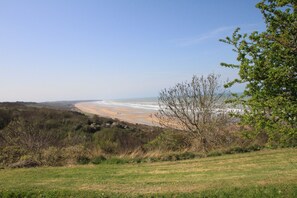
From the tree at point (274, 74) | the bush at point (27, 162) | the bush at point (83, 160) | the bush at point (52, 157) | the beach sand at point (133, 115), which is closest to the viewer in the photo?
the tree at point (274, 74)

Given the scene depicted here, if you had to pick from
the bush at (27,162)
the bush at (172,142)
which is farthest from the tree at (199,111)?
the bush at (27,162)

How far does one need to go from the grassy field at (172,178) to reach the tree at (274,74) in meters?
1.43

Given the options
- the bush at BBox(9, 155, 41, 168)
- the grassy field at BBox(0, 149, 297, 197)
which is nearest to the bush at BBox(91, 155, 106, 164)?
the grassy field at BBox(0, 149, 297, 197)

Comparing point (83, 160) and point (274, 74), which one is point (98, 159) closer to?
point (83, 160)

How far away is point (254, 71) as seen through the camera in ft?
25.3

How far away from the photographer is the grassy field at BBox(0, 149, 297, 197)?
325 inches

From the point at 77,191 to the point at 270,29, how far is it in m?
6.62

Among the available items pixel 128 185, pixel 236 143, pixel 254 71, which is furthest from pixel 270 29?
pixel 236 143

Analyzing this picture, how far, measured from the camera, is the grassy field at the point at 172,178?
27.1 feet

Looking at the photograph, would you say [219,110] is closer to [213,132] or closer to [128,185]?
[213,132]

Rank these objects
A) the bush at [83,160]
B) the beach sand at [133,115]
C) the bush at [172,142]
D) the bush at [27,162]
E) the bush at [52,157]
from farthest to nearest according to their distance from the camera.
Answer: the beach sand at [133,115], the bush at [172,142], the bush at [83,160], the bush at [52,157], the bush at [27,162]

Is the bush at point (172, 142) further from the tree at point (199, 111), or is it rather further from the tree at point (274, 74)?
the tree at point (274, 74)

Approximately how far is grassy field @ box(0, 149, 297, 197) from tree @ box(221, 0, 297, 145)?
143 cm

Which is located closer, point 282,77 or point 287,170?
point 282,77
